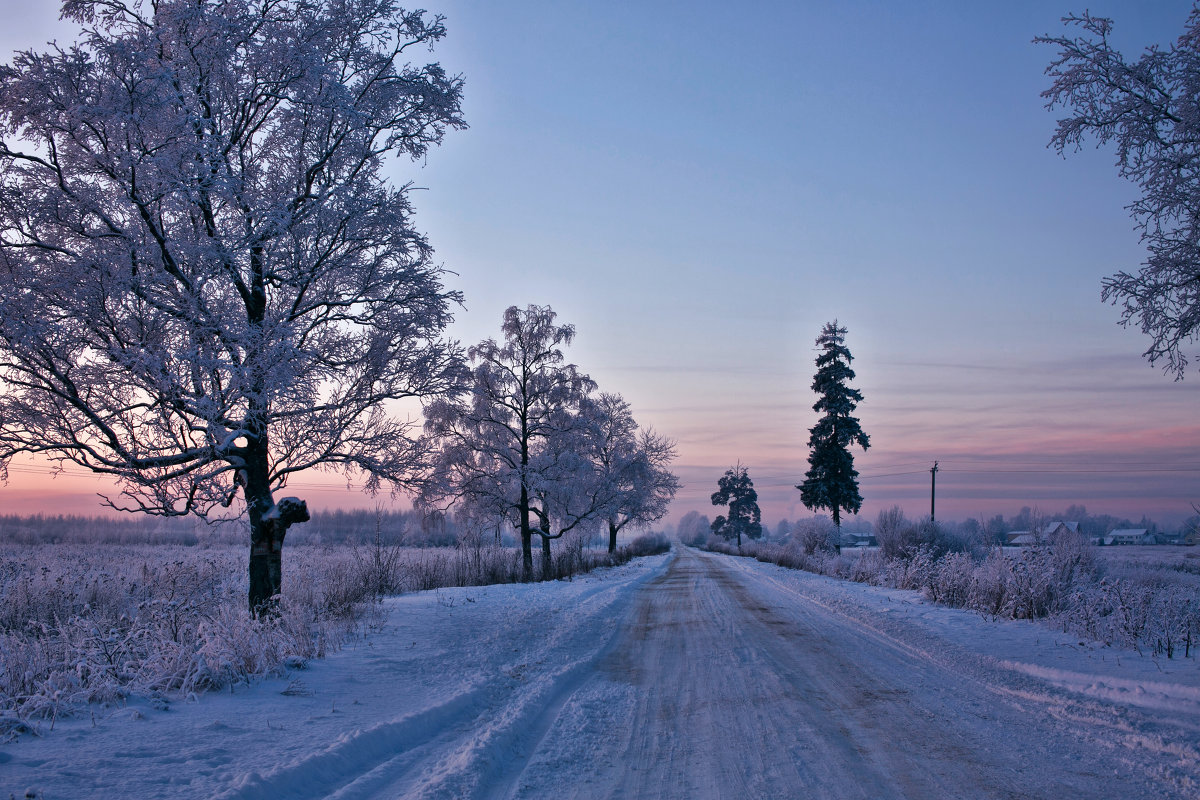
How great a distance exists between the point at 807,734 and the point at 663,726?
118cm

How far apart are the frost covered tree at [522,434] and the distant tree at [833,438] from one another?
17893 millimetres

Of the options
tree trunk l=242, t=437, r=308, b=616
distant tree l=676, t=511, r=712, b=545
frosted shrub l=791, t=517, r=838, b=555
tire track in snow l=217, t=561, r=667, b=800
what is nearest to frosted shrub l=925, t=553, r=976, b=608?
tire track in snow l=217, t=561, r=667, b=800

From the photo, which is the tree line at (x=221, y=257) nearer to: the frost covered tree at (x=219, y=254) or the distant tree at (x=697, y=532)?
the frost covered tree at (x=219, y=254)

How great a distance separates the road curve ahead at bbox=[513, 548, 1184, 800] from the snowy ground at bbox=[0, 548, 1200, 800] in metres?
0.02

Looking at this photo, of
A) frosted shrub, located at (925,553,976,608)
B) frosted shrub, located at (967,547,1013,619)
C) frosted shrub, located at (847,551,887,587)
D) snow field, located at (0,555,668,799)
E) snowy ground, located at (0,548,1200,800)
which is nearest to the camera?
snow field, located at (0,555,668,799)

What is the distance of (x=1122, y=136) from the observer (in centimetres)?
875

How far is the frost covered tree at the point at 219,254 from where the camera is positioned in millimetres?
7234

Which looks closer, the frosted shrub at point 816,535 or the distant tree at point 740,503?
the frosted shrub at point 816,535

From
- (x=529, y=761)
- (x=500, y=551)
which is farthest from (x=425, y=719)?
(x=500, y=551)

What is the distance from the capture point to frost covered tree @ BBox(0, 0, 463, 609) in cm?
723

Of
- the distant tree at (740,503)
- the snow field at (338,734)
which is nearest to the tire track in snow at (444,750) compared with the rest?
the snow field at (338,734)

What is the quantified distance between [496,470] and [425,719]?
17.8 metres

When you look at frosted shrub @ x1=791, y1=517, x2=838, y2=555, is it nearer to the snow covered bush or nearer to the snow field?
the snow covered bush

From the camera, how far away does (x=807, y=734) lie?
16.5ft
